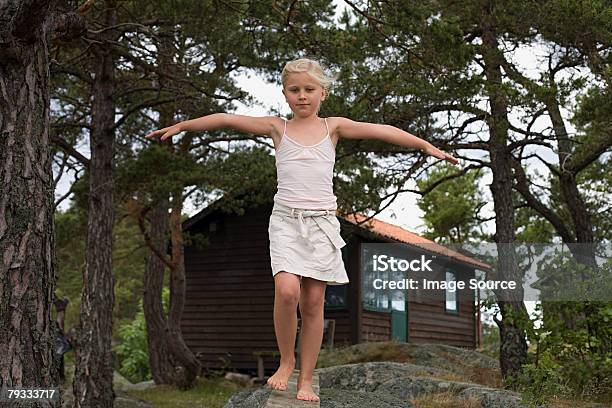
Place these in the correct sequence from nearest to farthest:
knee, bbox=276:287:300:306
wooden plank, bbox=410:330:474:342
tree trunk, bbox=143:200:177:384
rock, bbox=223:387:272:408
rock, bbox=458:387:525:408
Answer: knee, bbox=276:287:300:306
rock, bbox=223:387:272:408
rock, bbox=458:387:525:408
tree trunk, bbox=143:200:177:384
wooden plank, bbox=410:330:474:342

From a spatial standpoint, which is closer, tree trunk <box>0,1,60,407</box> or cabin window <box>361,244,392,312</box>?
tree trunk <box>0,1,60,407</box>

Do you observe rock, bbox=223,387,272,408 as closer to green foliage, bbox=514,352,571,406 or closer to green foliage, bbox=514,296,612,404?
green foliage, bbox=514,352,571,406

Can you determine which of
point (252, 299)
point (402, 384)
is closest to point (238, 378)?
point (252, 299)

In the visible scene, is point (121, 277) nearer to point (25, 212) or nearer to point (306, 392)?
point (25, 212)

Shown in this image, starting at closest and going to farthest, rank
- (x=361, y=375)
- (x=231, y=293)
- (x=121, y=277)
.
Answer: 1. (x=361, y=375)
2. (x=231, y=293)
3. (x=121, y=277)

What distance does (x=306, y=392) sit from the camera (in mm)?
4262

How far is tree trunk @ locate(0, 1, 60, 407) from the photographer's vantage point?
4.42 metres

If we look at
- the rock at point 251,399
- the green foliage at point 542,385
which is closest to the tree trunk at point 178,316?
the green foliage at point 542,385

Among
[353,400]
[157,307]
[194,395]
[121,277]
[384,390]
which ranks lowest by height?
[194,395]

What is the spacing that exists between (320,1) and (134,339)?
69.9 feet

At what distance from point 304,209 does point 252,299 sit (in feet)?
56.8

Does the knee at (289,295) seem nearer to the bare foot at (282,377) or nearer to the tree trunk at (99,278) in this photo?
the bare foot at (282,377)

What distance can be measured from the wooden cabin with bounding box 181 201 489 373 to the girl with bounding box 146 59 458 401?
15236 mm

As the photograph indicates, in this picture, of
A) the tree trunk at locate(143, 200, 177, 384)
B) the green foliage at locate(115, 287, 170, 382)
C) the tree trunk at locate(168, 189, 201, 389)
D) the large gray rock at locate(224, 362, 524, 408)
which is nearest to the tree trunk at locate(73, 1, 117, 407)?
the large gray rock at locate(224, 362, 524, 408)
